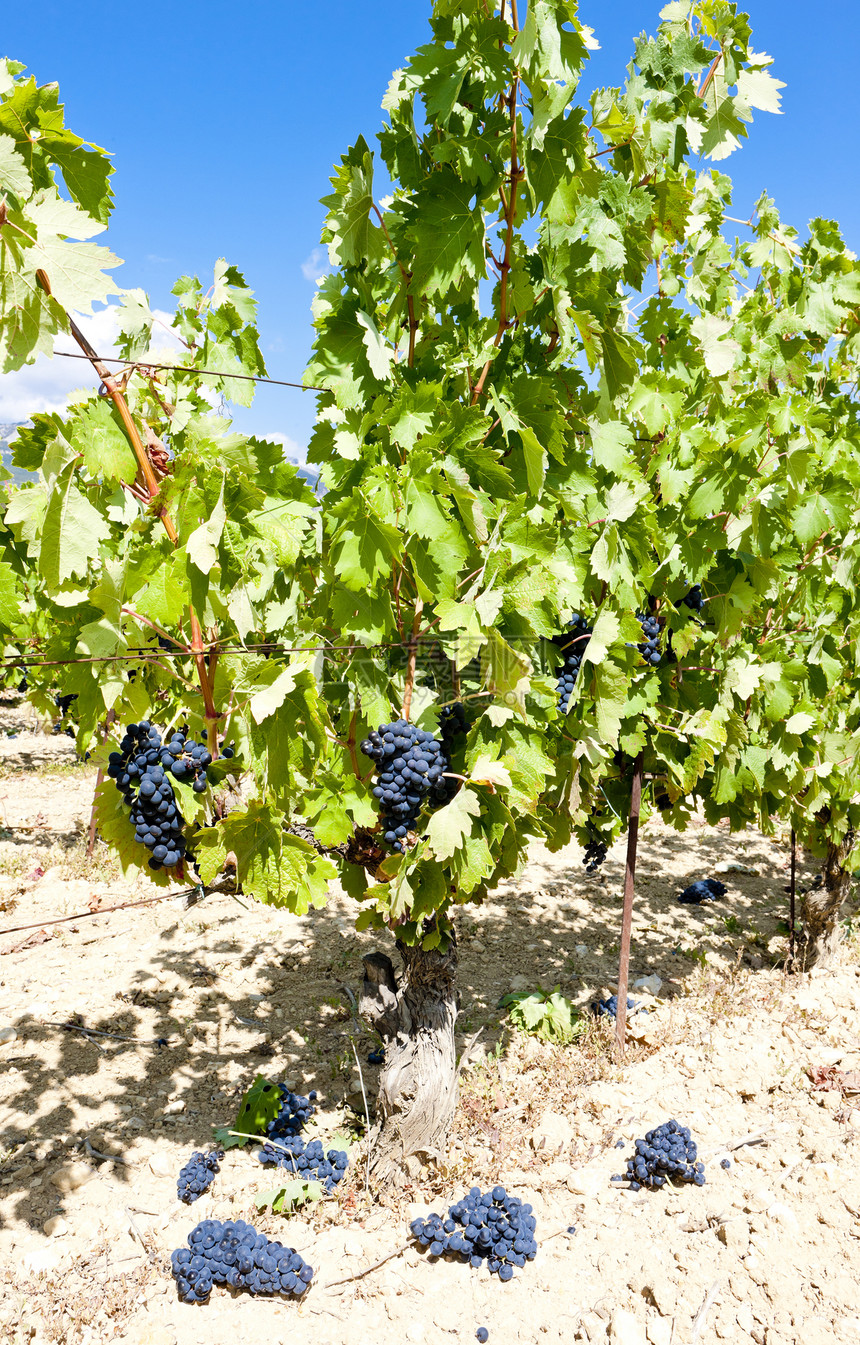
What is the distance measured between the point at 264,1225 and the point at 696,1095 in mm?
2025

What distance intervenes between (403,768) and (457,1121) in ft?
6.50

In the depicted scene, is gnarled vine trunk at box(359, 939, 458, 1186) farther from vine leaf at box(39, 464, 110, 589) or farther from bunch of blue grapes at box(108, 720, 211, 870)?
vine leaf at box(39, 464, 110, 589)

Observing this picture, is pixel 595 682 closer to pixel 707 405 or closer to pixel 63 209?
pixel 707 405

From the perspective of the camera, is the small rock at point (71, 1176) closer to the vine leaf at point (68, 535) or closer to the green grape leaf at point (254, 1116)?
the green grape leaf at point (254, 1116)

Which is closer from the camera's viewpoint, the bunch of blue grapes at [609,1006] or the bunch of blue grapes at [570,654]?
the bunch of blue grapes at [570,654]

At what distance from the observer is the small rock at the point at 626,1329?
2.50m

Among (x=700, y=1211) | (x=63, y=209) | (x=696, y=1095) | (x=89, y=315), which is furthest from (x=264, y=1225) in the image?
(x=63, y=209)

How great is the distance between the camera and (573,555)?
10.2 ft

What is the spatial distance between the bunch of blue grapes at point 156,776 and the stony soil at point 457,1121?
1.59 m

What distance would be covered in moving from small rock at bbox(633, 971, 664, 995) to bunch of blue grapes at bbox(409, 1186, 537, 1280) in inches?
79.6

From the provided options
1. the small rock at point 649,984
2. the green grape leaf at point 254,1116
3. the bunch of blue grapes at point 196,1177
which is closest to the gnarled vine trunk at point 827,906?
the small rock at point 649,984

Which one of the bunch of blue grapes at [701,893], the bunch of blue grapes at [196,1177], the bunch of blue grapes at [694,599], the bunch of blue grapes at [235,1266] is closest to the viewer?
the bunch of blue grapes at [235,1266]

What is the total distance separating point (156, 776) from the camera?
7.44 ft

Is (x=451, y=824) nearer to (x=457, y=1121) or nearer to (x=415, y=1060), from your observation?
(x=415, y=1060)
